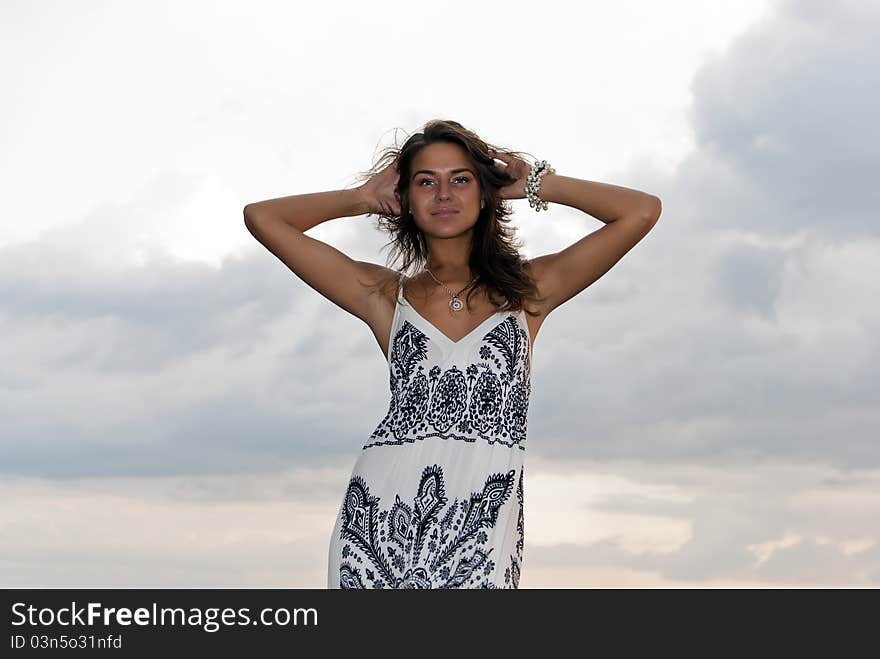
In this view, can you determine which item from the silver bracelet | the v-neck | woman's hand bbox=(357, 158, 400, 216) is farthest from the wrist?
the silver bracelet

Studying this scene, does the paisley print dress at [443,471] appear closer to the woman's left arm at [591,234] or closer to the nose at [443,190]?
the woman's left arm at [591,234]

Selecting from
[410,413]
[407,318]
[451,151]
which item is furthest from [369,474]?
[451,151]

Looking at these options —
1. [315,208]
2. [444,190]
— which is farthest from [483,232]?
[315,208]

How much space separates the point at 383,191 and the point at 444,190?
1.47ft

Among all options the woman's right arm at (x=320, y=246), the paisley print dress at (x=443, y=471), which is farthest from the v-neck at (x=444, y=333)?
the woman's right arm at (x=320, y=246)

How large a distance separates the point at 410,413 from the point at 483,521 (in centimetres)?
64

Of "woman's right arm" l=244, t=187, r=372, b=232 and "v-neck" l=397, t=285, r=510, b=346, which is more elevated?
"woman's right arm" l=244, t=187, r=372, b=232

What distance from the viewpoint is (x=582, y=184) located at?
237 inches

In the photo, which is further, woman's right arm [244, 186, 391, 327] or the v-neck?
woman's right arm [244, 186, 391, 327]

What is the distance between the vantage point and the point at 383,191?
6129 mm

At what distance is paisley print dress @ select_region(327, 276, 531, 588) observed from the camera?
17.4 feet

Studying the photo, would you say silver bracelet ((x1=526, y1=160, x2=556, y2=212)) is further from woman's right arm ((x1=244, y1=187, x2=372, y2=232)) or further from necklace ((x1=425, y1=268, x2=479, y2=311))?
woman's right arm ((x1=244, y1=187, x2=372, y2=232))

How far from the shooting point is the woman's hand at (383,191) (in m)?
6.12

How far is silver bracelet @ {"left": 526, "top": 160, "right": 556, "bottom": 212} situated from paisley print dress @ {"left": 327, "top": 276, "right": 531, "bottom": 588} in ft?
2.06
